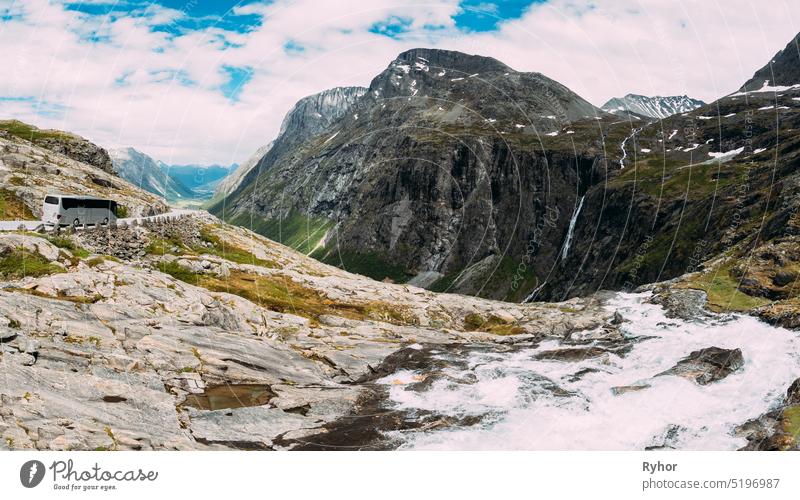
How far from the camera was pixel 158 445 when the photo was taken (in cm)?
2838

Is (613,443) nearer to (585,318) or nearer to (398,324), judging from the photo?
(398,324)

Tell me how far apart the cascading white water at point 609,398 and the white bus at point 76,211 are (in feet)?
186

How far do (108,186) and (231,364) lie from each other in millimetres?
104299

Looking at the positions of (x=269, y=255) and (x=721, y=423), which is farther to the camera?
(x=269, y=255)

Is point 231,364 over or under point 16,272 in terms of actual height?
under

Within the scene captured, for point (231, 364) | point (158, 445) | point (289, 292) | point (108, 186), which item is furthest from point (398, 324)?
point (108, 186)

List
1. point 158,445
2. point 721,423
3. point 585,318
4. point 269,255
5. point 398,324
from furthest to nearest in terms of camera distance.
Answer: point 269,255, point 585,318, point 398,324, point 721,423, point 158,445

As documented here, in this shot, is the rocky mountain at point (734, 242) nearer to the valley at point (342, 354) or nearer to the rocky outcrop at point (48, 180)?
the valley at point (342, 354)

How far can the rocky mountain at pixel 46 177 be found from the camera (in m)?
89.5

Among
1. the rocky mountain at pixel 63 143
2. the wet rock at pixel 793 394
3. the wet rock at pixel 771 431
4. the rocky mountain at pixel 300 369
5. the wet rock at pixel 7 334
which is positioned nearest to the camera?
the wet rock at pixel 771 431
